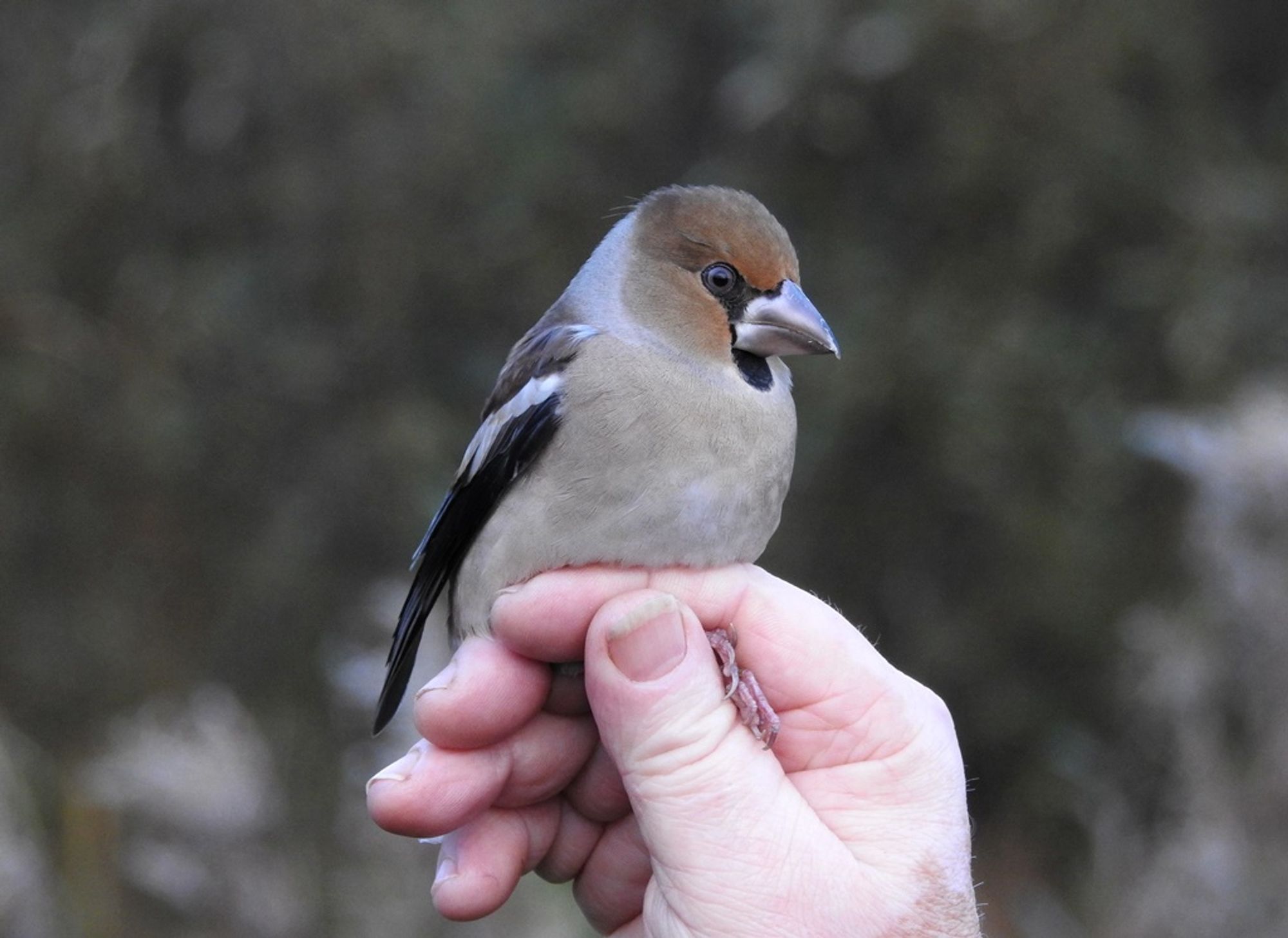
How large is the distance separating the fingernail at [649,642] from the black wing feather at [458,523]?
1.71 feet

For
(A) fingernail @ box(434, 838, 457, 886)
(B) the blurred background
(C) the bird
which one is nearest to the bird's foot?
(C) the bird

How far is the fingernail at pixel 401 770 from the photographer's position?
275cm

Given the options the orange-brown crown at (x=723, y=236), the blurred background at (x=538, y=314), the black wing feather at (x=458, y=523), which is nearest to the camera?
the black wing feather at (x=458, y=523)

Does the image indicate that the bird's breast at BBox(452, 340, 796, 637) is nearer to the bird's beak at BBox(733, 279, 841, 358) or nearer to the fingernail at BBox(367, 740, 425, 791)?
the bird's beak at BBox(733, 279, 841, 358)

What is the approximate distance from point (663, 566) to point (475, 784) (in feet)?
2.11

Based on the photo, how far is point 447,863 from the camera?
290 centimetres

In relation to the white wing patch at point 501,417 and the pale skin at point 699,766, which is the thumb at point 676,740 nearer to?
the pale skin at point 699,766

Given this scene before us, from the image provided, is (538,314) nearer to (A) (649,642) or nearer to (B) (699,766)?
(A) (649,642)

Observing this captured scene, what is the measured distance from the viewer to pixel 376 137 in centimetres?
611

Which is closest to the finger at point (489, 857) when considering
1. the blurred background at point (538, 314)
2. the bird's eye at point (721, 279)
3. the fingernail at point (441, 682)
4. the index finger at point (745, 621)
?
the fingernail at point (441, 682)

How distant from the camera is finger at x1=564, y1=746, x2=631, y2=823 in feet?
9.98

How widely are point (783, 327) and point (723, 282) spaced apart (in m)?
0.20

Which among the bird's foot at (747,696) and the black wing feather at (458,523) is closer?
the bird's foot at (747,696)

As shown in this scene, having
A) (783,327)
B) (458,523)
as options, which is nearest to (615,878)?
(458,523)
